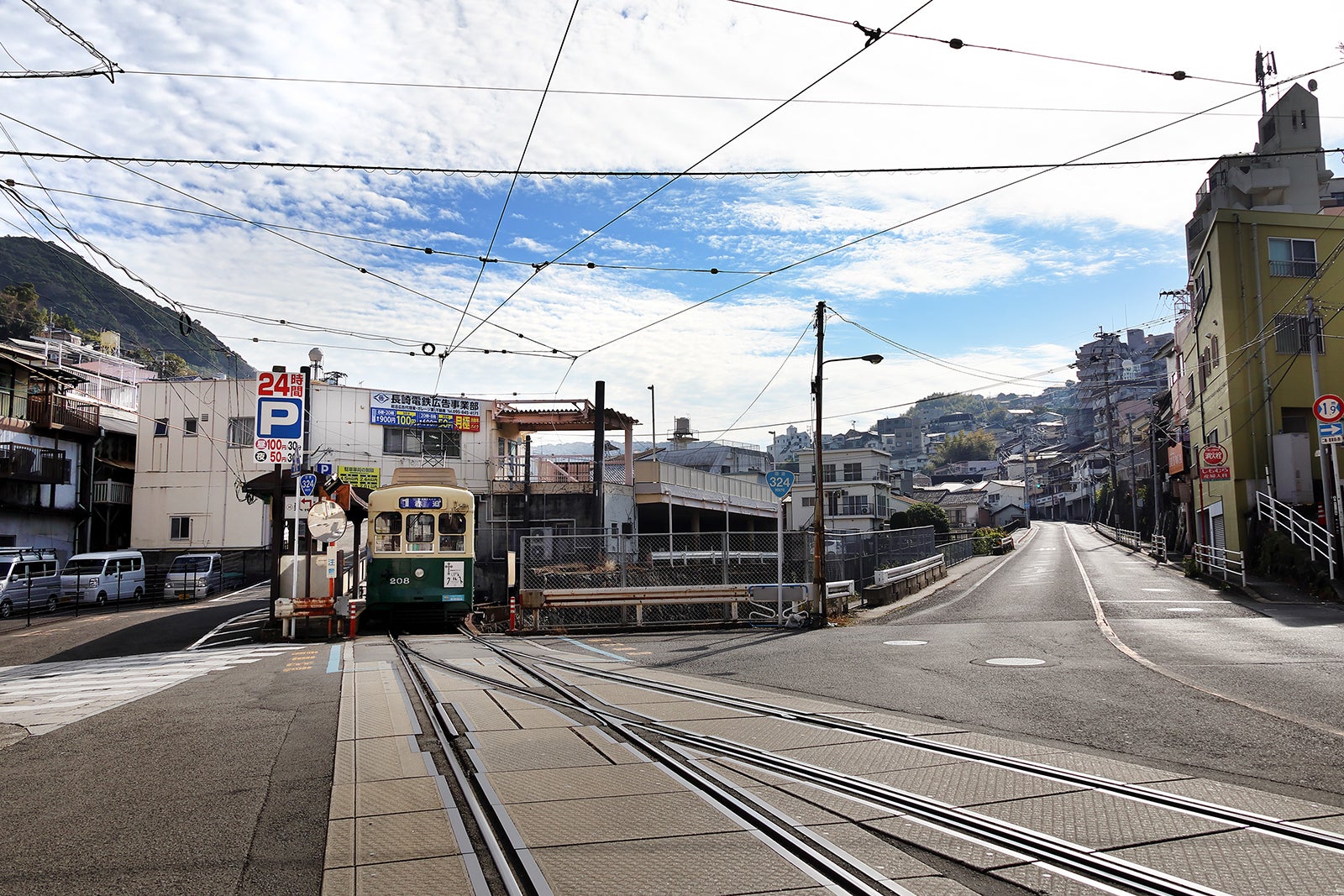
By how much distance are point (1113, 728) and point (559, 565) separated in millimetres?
17768

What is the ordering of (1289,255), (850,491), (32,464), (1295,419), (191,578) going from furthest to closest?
(850,491) → (32,464) → (191,578) → (1289,255) → (1295,419)

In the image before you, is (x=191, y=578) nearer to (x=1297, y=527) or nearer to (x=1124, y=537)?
(x=1297, y=527)

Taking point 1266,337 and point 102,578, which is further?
point 102,578

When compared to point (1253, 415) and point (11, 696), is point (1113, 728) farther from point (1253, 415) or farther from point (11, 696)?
point (1253, 415)

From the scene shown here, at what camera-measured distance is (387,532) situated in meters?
20.5

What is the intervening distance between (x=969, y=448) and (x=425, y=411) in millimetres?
113686

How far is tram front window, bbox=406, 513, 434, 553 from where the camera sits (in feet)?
67.1

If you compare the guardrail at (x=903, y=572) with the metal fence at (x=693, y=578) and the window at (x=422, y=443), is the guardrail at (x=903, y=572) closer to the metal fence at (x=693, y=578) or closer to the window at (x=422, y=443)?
the metal fence at (x=693, y=578)

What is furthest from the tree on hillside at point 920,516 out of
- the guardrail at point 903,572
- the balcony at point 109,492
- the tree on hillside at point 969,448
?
the tree on hillside at point 969,448

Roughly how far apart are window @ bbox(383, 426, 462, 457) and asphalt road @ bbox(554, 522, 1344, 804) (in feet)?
82.3

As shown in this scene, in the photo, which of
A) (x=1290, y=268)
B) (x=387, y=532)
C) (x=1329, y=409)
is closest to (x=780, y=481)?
(x=387, y=532)

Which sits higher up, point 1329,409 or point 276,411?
point 1329,409

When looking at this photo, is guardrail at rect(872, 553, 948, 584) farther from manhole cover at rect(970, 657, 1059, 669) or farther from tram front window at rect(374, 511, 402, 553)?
tram front window at rect(374, 511, 402, 553)

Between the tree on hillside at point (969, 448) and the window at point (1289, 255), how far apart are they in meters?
111
